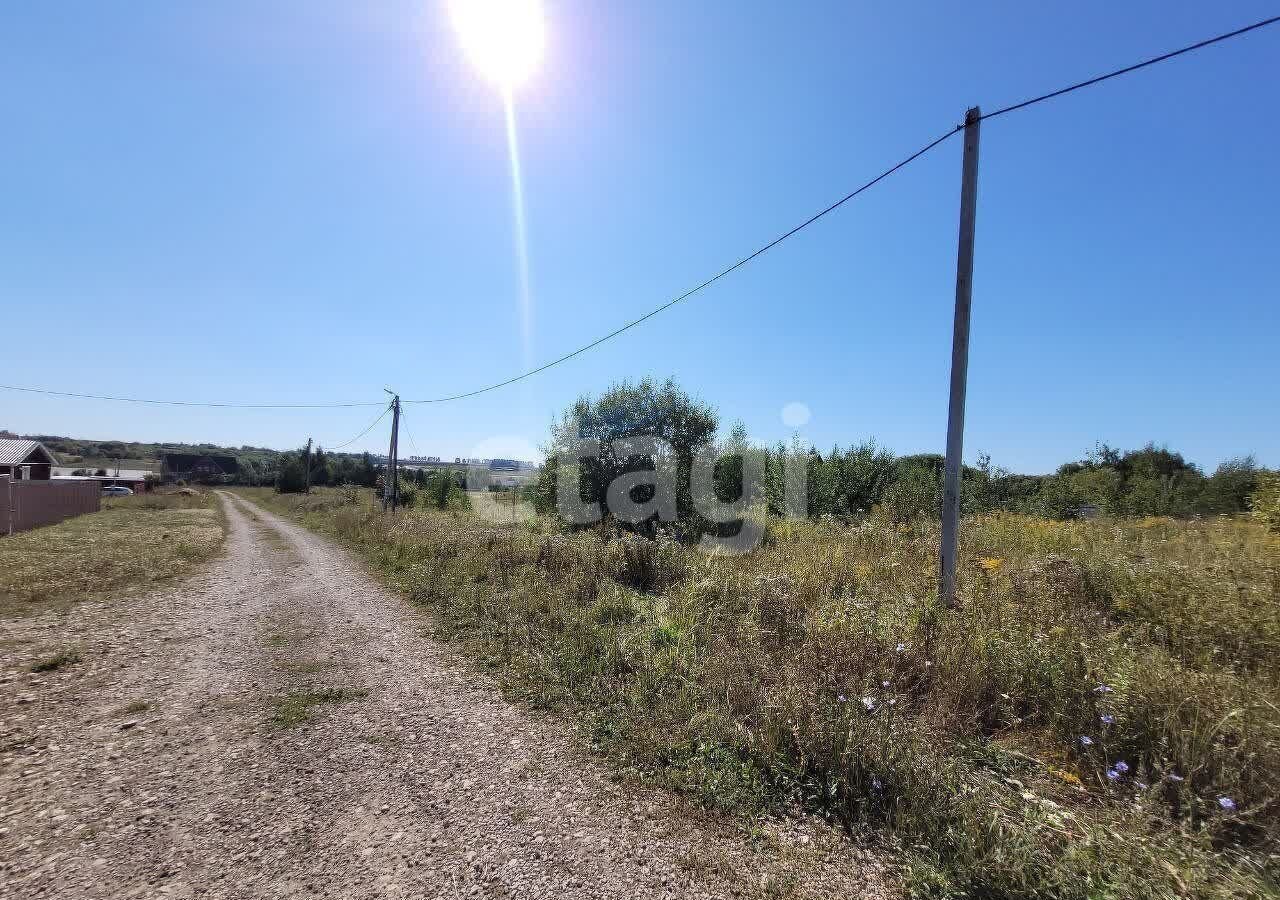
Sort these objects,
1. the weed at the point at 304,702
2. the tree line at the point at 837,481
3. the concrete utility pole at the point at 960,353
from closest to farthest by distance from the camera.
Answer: the weed at the point at 304,702
the concrete utility pole at the point at 960,353
the tree line at the point at 837,481

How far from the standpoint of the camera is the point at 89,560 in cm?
898

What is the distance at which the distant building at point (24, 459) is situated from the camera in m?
27.4

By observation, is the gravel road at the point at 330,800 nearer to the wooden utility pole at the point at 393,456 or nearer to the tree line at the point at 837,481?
the tree line at the point at 837,481

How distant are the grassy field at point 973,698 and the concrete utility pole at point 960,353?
0.59 metres

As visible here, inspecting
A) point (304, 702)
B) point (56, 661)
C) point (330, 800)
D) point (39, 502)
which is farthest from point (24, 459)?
point (330, 800)

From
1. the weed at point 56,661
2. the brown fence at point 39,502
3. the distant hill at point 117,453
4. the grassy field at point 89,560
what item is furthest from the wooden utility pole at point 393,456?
the distant hill at point 117,453

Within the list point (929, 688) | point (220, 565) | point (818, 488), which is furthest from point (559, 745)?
point (818, 488)

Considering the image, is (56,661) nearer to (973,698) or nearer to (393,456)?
(973,698)

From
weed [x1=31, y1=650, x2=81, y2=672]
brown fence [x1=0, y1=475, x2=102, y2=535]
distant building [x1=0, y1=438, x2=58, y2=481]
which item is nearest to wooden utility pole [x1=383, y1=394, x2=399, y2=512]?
brown fence [x1=0, y1=475, x2=102, y2=535]

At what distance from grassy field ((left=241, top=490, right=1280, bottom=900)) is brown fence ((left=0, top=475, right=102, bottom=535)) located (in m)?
19.2

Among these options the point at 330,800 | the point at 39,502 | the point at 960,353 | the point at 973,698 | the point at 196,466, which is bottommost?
the point at 196,466

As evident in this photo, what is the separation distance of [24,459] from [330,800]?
4563 cm

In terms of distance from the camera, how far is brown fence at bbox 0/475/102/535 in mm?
14773

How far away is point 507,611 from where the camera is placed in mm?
6074
